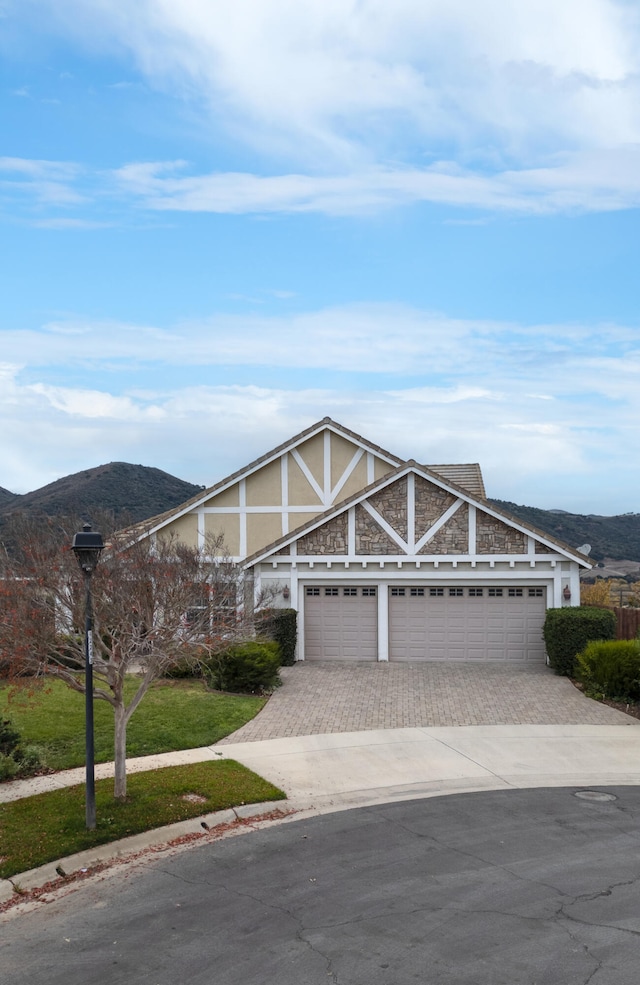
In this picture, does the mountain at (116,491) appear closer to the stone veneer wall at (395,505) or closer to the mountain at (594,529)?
the mountain at (594,529)

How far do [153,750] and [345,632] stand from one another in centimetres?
942

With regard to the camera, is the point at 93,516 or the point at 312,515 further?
the point at 312,515

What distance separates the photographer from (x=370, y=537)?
856 inches

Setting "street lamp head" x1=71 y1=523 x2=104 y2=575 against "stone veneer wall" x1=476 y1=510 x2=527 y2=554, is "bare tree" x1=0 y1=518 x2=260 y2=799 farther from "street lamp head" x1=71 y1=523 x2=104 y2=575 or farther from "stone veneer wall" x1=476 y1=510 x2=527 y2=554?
"stone veneer wall" x1=476 y1=510 x2=527 y2=554

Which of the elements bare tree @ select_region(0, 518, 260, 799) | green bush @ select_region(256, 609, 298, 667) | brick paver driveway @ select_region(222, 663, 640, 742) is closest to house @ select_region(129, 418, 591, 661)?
green bush @ select_region(256, 609, 298, 667)

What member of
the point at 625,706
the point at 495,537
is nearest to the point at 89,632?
the point at 625,706

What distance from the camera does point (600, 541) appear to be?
65625mm

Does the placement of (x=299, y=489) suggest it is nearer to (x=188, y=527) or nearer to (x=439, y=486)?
(x=188, y=527)

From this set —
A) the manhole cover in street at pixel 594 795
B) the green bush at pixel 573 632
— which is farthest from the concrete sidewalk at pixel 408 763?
the green bush at pixel 573 632

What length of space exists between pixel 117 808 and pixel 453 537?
1291 cm

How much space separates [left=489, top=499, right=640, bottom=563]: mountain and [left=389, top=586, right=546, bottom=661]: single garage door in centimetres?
3822

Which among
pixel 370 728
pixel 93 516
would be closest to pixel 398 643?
pixel 370 728

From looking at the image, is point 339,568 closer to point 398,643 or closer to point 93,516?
point 398,643

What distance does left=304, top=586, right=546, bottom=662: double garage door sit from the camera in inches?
853
